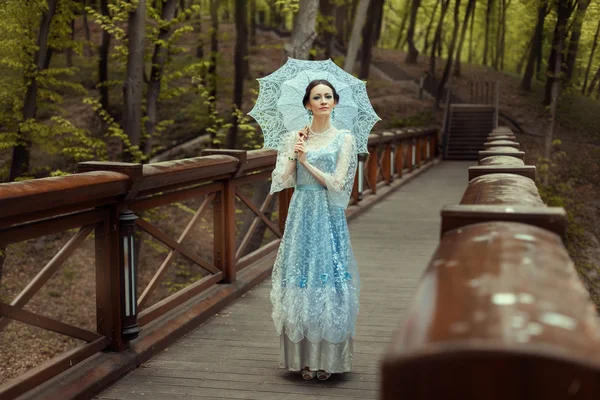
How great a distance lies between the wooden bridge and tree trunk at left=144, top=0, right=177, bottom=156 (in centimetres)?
534

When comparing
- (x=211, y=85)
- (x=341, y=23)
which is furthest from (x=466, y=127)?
(x=341, y=23)

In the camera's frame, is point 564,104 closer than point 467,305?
No

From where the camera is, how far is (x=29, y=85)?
13820 mm

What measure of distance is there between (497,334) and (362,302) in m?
5.56

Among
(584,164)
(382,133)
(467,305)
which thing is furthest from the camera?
(584,164)

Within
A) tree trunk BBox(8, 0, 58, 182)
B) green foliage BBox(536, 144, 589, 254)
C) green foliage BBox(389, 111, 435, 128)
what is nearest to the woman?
tree trunk BBox(8, 0, 58, 182)

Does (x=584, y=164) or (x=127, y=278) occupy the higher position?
(x=127, y=278)

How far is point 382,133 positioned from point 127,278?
10840 millimetres

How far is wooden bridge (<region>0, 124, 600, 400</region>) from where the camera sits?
3.30 ft

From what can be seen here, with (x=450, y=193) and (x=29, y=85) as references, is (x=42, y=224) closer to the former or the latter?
(x=29, y=85)

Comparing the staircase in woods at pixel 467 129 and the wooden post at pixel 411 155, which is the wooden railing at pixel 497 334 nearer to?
the wooden post at pixel 411 155

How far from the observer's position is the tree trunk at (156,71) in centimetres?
1438

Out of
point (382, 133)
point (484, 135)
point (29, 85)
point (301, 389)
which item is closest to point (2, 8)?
point (29, 85)

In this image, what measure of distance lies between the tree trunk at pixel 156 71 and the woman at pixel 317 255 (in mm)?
9704
